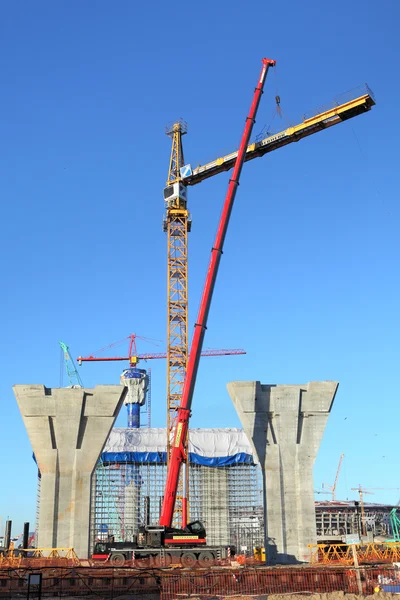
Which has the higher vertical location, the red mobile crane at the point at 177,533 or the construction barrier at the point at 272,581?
the red mobile crane at the point at 177,533

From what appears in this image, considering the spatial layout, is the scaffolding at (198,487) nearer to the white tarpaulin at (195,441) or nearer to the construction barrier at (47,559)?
the white tarpaulin at (195,441)

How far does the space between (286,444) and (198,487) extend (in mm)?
31329

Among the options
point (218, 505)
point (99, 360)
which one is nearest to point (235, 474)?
point (218, 505)

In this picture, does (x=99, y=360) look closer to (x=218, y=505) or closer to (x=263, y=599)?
(x=218, y=505)

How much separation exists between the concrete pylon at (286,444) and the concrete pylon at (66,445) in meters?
7.37

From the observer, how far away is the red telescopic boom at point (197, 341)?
31703 millimetres

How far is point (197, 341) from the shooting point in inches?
1387

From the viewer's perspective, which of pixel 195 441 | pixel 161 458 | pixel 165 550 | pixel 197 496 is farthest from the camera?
pixel 195 441

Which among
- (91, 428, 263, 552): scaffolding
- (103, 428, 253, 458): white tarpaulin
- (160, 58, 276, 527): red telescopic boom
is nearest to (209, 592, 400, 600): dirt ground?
(160, 58, 276, 527): red telescopic boom

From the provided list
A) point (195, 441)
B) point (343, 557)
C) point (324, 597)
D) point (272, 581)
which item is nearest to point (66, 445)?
point (272, 581)

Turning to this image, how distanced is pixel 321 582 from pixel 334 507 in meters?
107

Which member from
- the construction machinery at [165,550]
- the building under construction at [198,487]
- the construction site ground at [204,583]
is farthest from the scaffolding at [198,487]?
the construction site ground at [204,583]

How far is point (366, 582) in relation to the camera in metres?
23.0

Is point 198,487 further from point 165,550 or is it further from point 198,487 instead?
point 165,550
